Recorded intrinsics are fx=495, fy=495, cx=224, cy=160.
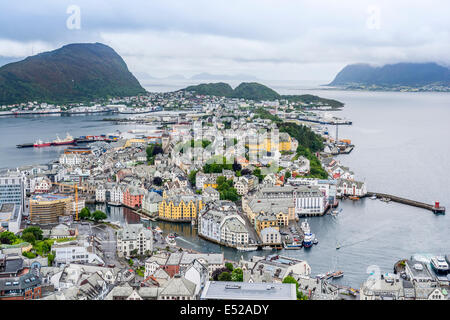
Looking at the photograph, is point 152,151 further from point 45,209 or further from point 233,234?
point 233,234

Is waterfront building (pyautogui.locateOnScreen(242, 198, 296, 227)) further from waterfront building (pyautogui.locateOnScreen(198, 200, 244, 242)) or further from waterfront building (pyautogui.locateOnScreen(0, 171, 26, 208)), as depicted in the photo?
waterfront building (pyautogui.locateOnScreen(0, 171, 26, 208))

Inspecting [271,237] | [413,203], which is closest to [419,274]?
[271,237]

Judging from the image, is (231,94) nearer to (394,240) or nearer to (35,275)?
(394,240)

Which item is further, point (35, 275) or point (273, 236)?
point (273, 236)

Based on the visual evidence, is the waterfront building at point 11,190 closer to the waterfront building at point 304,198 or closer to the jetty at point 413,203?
the waterfront building at point 304,198

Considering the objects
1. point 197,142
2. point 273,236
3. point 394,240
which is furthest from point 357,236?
point 197,142
